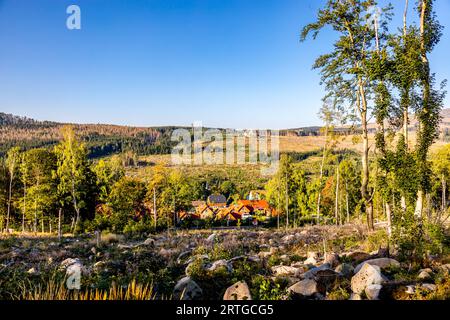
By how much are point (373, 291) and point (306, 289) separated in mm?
1262

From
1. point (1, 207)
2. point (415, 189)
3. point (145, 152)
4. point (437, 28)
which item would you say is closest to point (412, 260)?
point (415, 189)

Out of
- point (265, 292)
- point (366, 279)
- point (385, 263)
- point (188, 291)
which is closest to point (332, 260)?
point (385, 263)

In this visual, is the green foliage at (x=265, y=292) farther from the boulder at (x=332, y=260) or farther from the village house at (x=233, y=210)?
the village house at (x=233, y=210)

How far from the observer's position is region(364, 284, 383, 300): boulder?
18.3ft

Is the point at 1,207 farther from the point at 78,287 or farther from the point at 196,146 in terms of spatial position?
the point at 196,146

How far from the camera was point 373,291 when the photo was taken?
18.4ft

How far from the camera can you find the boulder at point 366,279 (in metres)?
5.89

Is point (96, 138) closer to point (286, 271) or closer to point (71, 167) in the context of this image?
point (71, 167)

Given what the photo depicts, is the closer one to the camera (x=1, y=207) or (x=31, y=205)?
(x=31, y=205)

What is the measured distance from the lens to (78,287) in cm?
606

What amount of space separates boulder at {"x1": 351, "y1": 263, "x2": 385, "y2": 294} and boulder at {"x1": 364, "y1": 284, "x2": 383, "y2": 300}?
0.17 m

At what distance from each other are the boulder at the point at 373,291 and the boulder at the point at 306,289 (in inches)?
34.3

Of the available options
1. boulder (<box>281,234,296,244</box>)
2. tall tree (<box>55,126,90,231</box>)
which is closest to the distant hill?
tall tree (<box>55,126,90,231</box>)
